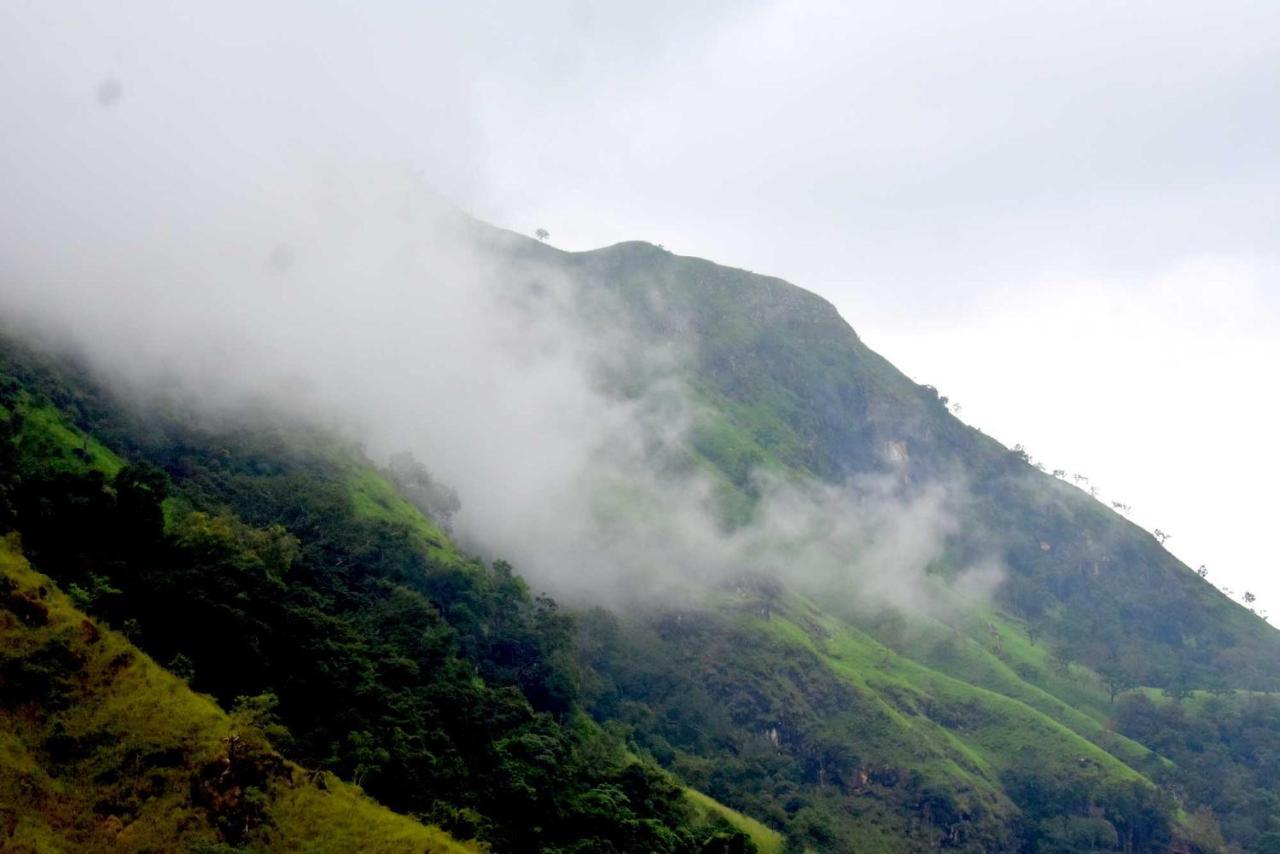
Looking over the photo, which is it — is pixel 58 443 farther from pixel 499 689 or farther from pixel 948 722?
pixel 948 722

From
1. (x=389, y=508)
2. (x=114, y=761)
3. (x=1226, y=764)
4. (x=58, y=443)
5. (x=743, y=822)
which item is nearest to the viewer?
(x=114, y=761)

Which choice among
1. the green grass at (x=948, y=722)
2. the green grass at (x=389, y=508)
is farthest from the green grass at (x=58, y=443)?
the green grass at (x=948, y=722)

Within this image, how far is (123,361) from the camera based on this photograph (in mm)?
121625

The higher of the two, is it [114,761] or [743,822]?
[743,822]

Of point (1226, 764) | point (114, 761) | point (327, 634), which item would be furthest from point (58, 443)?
point (1226, 764)

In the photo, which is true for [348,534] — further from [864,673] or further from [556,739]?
[864,673]

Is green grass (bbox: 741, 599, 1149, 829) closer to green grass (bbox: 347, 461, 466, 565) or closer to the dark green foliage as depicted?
the dark green foliage

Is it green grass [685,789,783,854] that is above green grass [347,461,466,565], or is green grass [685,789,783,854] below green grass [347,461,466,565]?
below

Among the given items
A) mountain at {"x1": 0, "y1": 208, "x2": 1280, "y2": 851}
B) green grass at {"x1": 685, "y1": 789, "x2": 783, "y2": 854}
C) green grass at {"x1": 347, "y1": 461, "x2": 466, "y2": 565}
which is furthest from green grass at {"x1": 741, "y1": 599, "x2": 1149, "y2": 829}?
green grass at {"x1": 347, "y1": 461, "x2": 466, "y2": 565}

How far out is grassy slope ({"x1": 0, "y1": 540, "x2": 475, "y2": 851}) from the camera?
35031mm

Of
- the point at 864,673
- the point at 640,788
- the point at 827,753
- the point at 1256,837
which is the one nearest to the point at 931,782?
the point at 827,753

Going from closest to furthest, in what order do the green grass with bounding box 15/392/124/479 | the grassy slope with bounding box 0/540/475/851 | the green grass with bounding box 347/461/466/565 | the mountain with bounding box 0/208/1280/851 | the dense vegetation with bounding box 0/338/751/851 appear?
the grassy slope with bounding box 0/540/475/851
the dense vegetation with bounding box 0/338/751/851
the mountain with bounding box 0/208/1280/851
the green grass with bounding box 15/392/124/479
the green grass with bounding box 347/461/466/565

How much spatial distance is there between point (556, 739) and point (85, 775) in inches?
1515

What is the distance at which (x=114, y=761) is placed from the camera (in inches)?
1470
